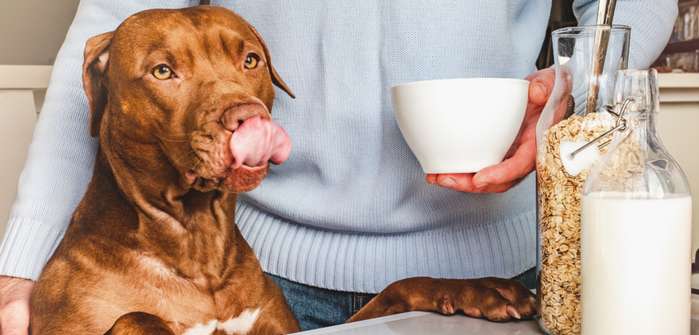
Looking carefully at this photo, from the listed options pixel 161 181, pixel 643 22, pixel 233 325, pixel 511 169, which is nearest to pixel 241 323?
pixel 233 325

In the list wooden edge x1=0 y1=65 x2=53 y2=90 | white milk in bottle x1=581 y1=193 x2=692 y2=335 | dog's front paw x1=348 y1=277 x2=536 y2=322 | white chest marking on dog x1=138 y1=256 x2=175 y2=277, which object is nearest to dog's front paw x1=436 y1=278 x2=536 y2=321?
dog's front paw x1=348 y1=277 x2=536 y2=322

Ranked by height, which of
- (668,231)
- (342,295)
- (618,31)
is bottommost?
(342,295)

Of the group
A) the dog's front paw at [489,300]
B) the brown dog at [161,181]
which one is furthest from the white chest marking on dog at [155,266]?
the dog's front paw at [489,300]

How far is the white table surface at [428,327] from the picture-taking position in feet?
1.66

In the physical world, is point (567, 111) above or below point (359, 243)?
above

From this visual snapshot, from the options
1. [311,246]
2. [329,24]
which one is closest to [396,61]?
[329,24]

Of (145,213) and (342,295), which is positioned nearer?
(145,213)

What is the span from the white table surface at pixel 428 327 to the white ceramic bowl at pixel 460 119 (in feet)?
0.39

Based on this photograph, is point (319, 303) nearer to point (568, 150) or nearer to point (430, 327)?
point (430, 327)

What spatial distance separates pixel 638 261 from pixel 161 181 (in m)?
0.30

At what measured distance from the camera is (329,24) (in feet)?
1.77

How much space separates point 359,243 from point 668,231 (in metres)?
0.25

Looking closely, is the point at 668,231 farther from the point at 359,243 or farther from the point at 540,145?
the point at 359,243

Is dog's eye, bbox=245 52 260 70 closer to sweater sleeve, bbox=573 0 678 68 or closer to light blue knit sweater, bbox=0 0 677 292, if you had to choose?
light blue knit sweater, bbox=0 0 677 292
